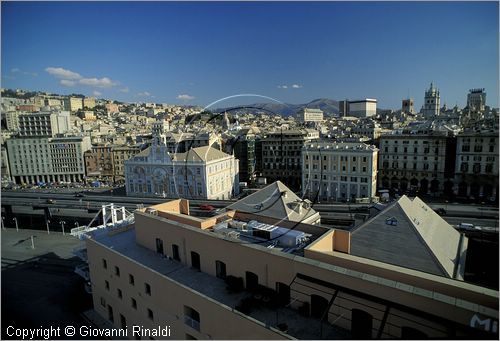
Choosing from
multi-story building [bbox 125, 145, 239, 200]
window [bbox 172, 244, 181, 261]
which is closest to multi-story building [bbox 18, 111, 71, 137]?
multi-story building [bbox 125, 145, 239, 200]

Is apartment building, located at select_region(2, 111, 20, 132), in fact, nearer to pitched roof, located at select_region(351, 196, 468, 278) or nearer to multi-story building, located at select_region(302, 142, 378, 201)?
multi-story building, located at select_region(302, 142, 378, 201)

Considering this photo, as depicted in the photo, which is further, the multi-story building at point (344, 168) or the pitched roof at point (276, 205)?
the multi-story building at point (344, 168)

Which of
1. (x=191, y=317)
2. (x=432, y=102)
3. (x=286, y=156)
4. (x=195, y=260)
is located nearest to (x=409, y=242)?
(x=195, y=260)

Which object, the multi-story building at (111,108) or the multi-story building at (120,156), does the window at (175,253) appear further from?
the multi-story building at (111,108)

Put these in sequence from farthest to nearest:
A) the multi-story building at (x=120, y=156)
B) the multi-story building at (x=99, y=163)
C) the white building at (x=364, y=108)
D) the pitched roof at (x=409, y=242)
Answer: the white building at (x=364, y=108) < the multi-story building at (x=99, y=163) < the multi-story building at (x=120, y=156) < the pitched roof at (x=409, y=242)

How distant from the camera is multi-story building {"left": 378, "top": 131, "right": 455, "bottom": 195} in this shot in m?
41.7

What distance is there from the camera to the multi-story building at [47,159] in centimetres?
6312

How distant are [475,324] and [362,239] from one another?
316 inches

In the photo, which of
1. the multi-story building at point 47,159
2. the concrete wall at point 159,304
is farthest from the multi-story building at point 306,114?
the multi-story building at point 47,159

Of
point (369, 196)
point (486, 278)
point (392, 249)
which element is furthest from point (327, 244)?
point (369, 196)

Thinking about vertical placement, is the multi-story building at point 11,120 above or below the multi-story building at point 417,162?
above

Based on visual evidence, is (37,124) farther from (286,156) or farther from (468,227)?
(468,227)

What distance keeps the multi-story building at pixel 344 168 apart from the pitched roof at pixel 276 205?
17933 mm

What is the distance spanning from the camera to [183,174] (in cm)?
4156
